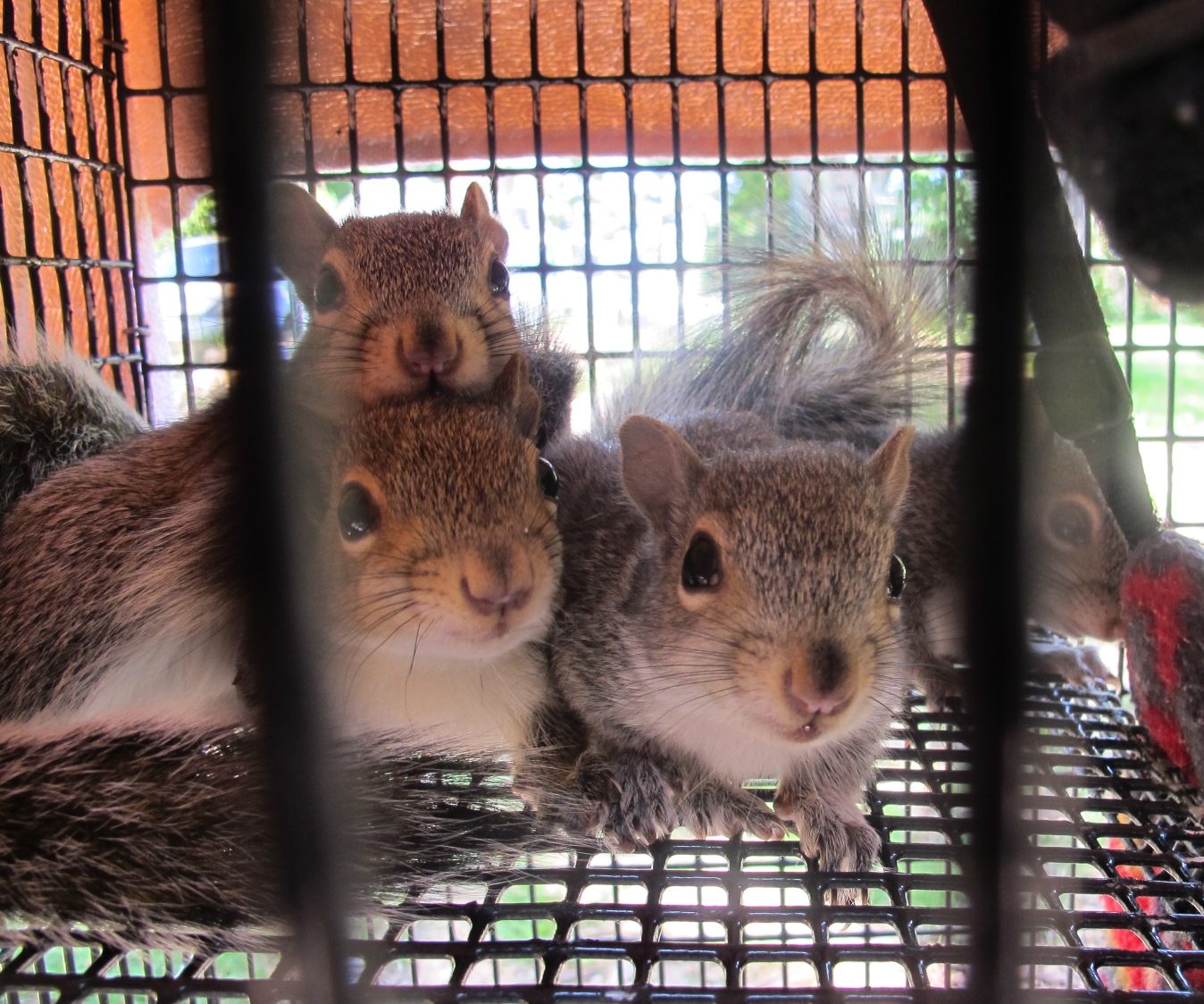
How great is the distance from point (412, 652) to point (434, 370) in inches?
14.1

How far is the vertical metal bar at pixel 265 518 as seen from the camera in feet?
1.66

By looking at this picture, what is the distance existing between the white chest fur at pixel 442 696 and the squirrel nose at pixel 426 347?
35 centimetres

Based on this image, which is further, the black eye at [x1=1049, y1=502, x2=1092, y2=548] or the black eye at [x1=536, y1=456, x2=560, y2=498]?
the black eye at [x1=1049, y1=502, x2=1092, y2=548]

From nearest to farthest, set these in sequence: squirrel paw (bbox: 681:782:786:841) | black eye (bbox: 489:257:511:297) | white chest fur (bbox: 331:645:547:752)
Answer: white chest fur (bbox: 331:645:547:752)
squirrel paw (bbox: 681:782:786:841)
black eye (bbox: 489:257:511:297)

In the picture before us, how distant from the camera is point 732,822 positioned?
1176 mm

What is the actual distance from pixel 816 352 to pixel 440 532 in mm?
1033

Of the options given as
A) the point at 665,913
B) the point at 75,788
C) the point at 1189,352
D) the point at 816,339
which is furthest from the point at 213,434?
the point at 1189,352

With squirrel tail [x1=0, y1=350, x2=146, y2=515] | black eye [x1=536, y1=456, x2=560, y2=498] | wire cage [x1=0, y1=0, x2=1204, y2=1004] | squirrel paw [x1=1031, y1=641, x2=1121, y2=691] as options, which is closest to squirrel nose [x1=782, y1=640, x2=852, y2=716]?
wire cage [x1=0, y1=0, x2=1204, y2=1004]

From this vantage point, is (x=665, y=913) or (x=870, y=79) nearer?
(x=665, y=913)

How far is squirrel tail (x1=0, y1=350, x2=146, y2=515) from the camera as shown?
58.2 inches

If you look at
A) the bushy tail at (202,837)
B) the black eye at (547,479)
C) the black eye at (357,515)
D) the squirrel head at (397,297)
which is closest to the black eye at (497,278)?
the squirrel head at (397,297)

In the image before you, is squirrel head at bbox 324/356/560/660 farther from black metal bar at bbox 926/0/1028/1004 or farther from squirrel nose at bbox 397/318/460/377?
black metal bar at bbox 926/0/1028/1004

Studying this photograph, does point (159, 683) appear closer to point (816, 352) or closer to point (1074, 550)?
point (816, 352)

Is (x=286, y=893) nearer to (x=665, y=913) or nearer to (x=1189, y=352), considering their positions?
(x=665, y=913)
